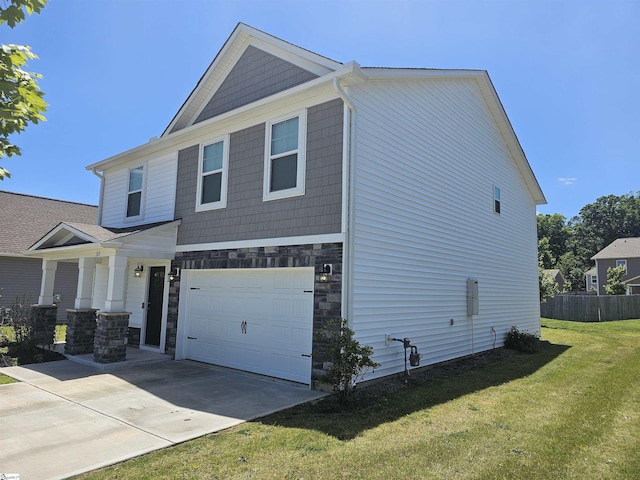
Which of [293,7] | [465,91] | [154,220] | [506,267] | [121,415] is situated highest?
[293,7]

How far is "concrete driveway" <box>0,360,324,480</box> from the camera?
14.4 ft

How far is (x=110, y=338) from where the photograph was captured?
29.2 feet

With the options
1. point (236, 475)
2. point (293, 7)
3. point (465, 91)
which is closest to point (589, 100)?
point (465, 91)

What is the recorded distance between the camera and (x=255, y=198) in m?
8.73

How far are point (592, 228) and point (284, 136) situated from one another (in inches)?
3062

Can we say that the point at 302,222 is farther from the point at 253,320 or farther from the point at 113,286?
the point at 113,286

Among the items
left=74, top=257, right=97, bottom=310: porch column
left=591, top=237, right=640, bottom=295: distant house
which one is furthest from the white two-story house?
left=591, top=237, right=640, bottom=295: distant house

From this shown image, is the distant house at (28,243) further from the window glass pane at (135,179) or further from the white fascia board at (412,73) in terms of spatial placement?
the white fascia board at (412,73)

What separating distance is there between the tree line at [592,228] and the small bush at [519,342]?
60.3m

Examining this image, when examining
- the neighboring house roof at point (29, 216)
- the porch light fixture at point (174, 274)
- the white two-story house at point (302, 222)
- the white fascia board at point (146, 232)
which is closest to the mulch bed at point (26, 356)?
the white two-story house at point (302, 222)

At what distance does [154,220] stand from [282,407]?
7.30 meters

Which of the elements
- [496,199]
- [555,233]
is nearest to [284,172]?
[496,199]

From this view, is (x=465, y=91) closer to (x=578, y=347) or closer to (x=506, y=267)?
(x=506, y=267)

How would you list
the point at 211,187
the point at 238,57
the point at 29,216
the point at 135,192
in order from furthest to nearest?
the point at 29,216 → the point at 135,192 → the point at 238,57 → the point at 211,187
